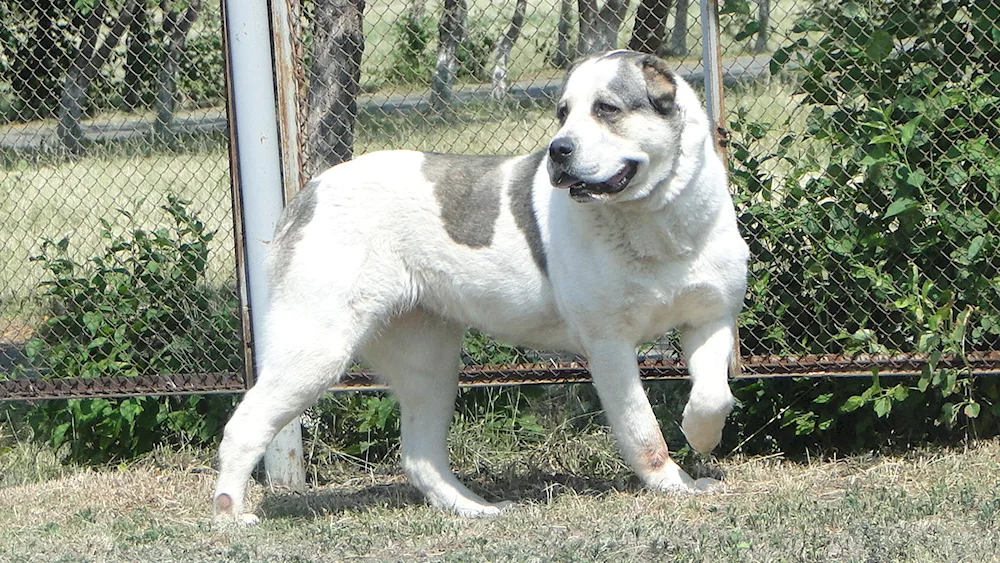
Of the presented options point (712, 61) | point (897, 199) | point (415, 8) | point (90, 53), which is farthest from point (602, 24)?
point (90, 53)

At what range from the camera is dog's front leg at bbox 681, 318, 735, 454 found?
14.3ft

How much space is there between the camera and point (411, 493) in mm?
5277

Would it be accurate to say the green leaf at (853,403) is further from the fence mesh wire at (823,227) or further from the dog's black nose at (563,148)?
the dog's black nose at (563,148)

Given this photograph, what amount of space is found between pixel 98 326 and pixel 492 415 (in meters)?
1.97

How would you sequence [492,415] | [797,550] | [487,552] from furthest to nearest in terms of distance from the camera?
[492,415], [487,552], [797,550]

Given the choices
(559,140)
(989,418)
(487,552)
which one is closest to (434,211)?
(559,140)

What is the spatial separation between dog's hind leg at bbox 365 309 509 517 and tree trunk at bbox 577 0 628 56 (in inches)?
87.6

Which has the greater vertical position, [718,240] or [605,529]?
[718,240]

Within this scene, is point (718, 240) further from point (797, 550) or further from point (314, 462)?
point (314, 462)

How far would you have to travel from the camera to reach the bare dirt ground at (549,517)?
3.77 m

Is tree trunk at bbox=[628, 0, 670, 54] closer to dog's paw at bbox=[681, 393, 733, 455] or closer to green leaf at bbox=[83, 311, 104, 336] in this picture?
dog's paw at bbox=[681, 393, 733, 455]

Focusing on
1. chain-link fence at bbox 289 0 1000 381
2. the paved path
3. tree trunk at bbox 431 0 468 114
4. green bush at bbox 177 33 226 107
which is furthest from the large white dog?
green bush at bbox 177 33 226 107

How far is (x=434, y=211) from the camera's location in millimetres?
4664

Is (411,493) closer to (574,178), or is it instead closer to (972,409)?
(574,178)
